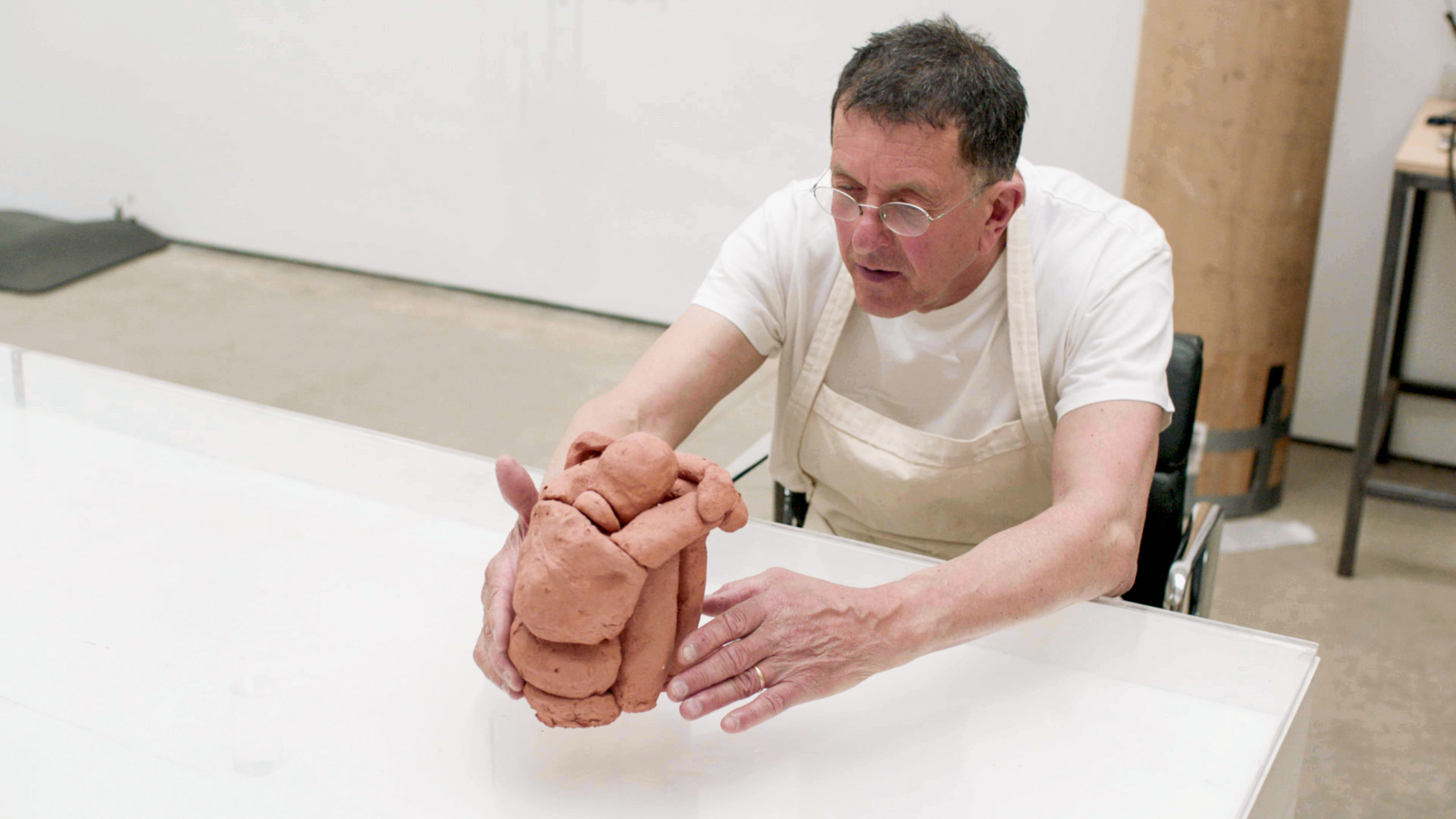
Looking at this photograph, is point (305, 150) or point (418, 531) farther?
point (305, 150)

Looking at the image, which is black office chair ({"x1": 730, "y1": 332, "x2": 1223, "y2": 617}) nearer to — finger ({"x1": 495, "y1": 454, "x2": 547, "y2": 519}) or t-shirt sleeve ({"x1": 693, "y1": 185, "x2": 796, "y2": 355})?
t-shirt sleeve ({"x1": 693, "y1": 185, "x2": 796, "y2": 355})

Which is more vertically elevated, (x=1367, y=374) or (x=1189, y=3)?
(x=1189, y=3)

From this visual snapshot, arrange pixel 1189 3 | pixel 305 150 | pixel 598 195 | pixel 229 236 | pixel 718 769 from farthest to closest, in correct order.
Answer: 1. pixel 229 236
2. pixel 305 150
3. pixel 598 195
4. pixel 1189 3
5. pixel 718 769

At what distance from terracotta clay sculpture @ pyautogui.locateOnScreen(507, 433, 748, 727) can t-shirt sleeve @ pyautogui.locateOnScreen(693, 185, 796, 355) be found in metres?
0.60

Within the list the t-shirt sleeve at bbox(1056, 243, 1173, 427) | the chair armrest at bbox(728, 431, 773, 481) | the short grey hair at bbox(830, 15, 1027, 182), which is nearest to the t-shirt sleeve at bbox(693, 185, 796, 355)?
the chair armrest at bbox(728, 431, 773, 481)

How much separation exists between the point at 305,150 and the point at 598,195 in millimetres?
1204

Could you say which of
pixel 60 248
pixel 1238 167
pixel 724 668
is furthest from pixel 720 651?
pixel 60 248

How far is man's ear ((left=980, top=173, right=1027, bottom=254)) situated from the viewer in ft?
4.89

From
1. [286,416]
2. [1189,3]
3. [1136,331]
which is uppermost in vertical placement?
[1189,3]

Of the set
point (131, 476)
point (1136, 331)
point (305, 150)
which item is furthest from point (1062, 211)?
point (305, 150)

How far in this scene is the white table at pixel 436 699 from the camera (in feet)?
3.57

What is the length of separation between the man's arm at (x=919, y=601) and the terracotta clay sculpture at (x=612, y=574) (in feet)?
0.15

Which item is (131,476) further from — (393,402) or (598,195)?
(598,195)

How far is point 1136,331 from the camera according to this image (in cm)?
154
